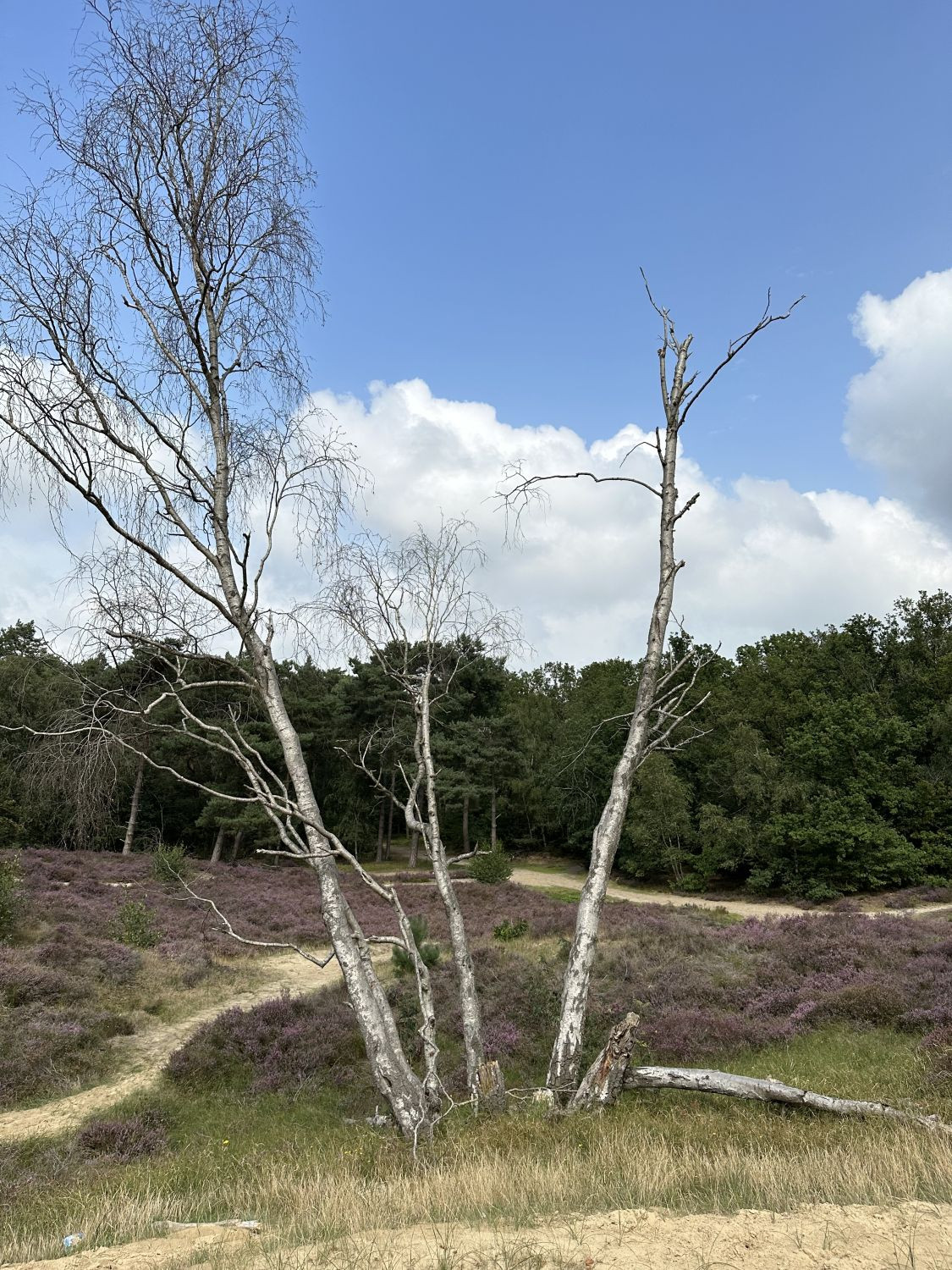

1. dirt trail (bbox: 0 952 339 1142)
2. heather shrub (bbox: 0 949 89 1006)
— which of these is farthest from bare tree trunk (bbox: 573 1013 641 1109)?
heather shrub (bbox: 0 949 89 1006)

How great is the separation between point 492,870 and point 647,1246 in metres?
23.7

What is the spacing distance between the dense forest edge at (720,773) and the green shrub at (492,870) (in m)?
3.99

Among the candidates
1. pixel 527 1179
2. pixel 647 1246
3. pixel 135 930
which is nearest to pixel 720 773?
pixel 135 930

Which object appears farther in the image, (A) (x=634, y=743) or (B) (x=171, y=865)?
(B) (x=171, y=865)

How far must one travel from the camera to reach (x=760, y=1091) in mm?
6121

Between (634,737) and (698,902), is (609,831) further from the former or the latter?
(698,902)

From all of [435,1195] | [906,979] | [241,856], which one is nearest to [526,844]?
[241,856]

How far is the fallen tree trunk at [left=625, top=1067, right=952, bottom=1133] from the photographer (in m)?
5.74

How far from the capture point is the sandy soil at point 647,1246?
10.4ft

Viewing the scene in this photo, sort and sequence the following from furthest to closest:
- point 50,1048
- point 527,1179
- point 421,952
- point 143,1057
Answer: point 421,952 < point 143,1057 < point 50,1048 < point 527,1179

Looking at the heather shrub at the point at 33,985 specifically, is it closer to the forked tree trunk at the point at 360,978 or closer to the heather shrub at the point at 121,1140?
the heather shrub at the point at 121,1140

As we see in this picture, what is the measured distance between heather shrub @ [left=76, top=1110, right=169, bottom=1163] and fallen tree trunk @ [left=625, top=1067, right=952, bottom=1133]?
17.3ft

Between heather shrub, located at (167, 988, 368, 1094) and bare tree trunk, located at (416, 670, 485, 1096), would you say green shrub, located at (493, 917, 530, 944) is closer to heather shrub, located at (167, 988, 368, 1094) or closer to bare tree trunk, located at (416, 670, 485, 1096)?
heather shrub, located at (167, 988, 368, 1094)

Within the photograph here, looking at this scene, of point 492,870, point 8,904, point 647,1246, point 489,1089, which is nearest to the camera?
point 647,1246
